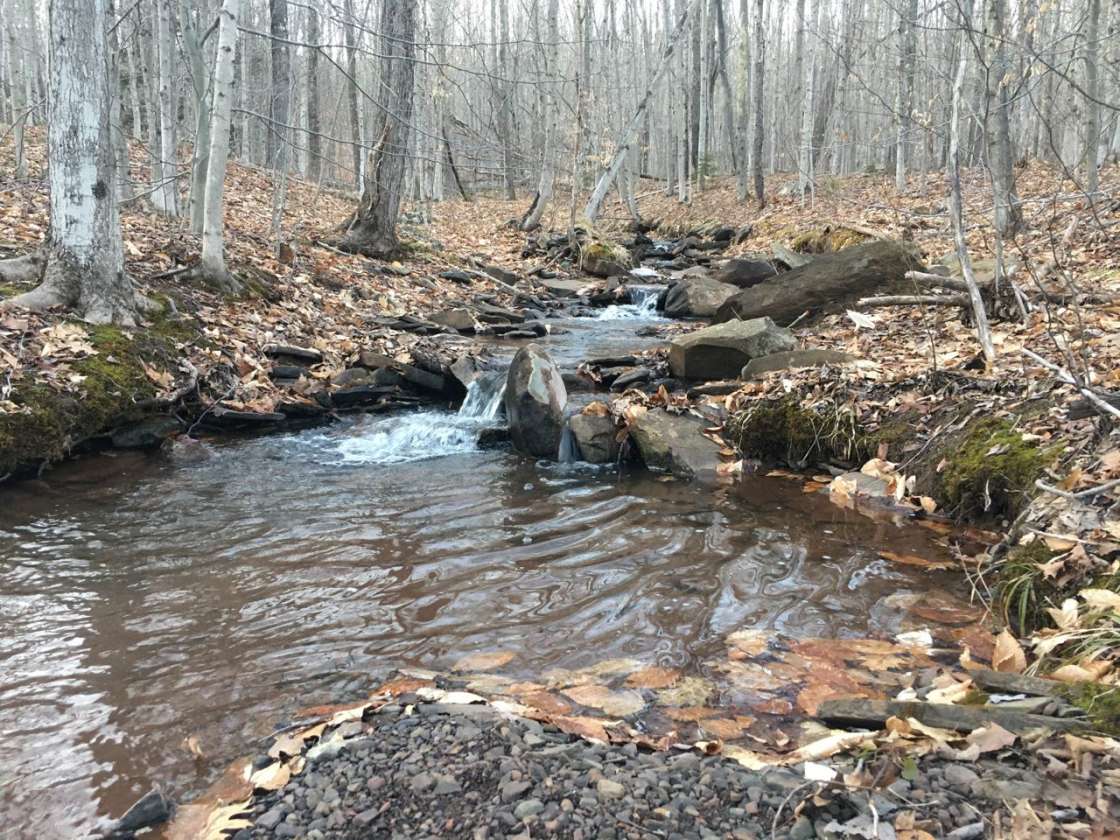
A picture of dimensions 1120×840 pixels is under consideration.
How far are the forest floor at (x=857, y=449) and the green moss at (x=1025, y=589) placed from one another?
0.01 meters

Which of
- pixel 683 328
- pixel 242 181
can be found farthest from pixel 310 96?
pixel 683 328

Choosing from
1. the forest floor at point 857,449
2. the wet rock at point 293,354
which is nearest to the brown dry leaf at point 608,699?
the forest floor at point 857,449

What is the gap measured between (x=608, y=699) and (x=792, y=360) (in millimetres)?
5029

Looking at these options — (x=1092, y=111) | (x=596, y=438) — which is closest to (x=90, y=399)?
(x=596, y=438)

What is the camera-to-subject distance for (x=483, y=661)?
3582mm

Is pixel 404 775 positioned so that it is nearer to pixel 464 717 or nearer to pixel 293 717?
pixel 464 717

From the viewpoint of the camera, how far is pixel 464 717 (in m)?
2.72

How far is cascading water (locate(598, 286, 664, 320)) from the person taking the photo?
13.7 m

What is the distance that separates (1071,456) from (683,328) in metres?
7.83

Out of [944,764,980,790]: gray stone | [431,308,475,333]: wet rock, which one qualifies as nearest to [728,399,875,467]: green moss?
[944,764,980,790]: gray stone

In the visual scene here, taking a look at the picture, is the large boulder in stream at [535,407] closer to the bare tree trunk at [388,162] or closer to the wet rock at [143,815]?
the wet rock at [143,815]

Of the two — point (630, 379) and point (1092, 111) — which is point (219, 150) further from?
point (1092, 111)

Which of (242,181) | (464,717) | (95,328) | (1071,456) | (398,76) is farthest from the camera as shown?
(242,181)

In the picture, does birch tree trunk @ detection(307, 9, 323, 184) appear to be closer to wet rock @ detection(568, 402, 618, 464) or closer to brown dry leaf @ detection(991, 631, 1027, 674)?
wet rock @ detection(568, 402, 618, 464)
